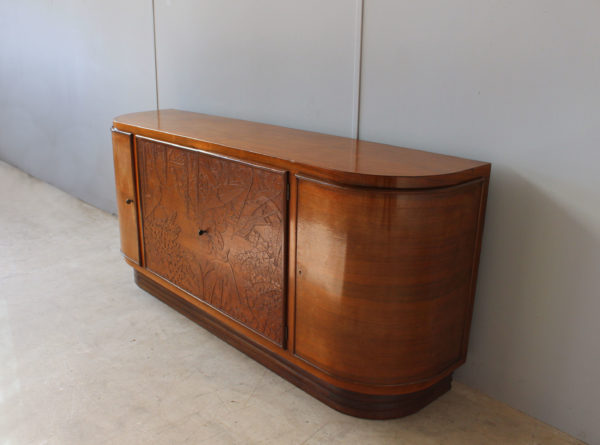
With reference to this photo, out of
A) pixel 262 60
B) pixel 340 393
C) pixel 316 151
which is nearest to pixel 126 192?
pixel 262 60

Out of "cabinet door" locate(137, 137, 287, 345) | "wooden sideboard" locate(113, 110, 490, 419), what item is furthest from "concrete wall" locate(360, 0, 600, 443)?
"cabinet door" locate(137, 137, 287, 345)

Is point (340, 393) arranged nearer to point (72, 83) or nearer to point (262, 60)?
point (262, 60)

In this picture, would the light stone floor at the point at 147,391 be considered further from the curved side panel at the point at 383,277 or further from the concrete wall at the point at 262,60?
the concrete wall at the point at 262,60

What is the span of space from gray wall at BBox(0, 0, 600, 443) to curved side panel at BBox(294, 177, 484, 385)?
20cm

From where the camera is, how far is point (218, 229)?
2465mm

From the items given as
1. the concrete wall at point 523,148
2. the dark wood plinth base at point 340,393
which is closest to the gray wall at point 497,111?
the concrete wall at point 523,148

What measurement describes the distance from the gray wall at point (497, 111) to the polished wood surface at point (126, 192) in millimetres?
632

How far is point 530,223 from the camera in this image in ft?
6.67

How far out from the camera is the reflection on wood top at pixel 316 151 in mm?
1854

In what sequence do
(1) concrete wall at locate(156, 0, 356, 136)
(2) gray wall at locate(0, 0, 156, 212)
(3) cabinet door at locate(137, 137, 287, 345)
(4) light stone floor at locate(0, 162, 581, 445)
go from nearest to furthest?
(4) light stone floor at locate(0, 162, 581, 445) → (3) cabinet door at locate(137, 137, 287, 345) → (1) concrete wall at locate(156, 0, 356, 136) → (2) gray wall at locate(0, 0, 156, 212)

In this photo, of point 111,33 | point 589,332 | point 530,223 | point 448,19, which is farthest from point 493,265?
point 111,33

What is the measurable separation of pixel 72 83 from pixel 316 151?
10.1 ft

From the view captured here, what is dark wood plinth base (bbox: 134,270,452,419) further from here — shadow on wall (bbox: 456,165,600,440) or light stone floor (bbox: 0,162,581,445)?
shadow on wall (bbox: 456,165,600,440)

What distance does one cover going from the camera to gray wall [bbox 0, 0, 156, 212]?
12.5 ft
